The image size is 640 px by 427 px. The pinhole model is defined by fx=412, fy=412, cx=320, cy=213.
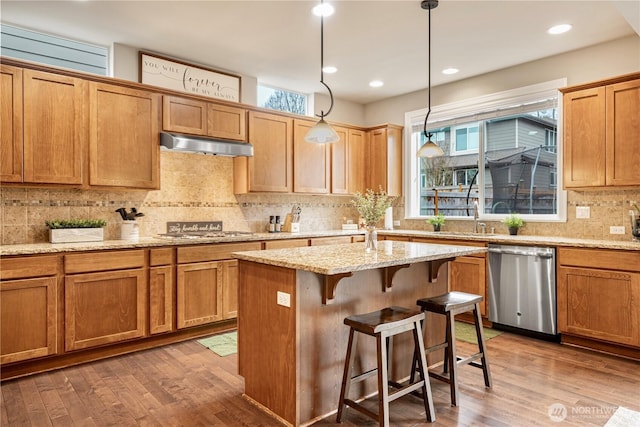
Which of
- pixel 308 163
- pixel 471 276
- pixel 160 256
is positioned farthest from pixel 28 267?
pixel 471 276

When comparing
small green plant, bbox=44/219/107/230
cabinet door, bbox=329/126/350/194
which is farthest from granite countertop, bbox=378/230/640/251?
small green plant, bbox=44/219/107/230

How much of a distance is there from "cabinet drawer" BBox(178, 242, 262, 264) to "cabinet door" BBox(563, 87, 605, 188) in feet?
10.4

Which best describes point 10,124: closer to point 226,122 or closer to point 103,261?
point 103,261

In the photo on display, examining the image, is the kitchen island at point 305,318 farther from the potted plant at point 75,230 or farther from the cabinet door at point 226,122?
the cabinet door at point 226,122

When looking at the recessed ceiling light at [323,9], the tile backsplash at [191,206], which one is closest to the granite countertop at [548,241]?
the tile backsplash at [191,206]

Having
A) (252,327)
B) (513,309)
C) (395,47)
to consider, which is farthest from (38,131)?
(513,309)

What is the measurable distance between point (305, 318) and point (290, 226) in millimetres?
2857

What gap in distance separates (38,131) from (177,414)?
8.11ft

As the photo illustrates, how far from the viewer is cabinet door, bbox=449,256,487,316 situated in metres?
4.23

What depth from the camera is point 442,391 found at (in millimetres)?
2732

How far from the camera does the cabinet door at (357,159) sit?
18.8 feet

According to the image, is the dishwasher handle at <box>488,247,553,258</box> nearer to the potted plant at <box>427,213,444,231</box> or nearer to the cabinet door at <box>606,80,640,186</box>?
the cabinet door at <box>606,80,640,186</box>

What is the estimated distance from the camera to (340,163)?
5.59 meters

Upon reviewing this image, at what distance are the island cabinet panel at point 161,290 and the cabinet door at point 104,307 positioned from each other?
0.22 ft
